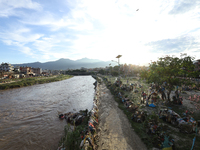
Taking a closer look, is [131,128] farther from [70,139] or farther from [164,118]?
[70,139]

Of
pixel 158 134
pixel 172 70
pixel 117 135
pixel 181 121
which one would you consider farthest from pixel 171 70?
pixel 117 135

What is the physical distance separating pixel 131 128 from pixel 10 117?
57.1ft

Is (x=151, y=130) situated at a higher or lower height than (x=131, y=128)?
higher

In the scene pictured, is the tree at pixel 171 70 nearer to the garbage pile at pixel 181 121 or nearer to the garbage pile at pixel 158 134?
the garbage pile at pixel 181 121

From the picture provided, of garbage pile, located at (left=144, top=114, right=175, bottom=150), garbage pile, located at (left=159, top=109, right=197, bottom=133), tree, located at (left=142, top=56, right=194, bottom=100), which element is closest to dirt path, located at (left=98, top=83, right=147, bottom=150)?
garbage pile, located at (left=144, top=114, right=175, bottom=150)

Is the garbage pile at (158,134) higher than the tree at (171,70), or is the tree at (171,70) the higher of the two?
the tree at (171,70)

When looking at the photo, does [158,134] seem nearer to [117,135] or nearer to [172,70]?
[117,135]

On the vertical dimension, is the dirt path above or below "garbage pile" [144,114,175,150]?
below

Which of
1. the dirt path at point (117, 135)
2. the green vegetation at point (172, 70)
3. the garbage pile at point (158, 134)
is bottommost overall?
the dirt path at point (117, 135)

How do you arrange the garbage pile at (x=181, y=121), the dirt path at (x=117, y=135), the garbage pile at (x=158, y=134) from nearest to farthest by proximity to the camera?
the garbage pile at (x=158, y=134) → the dirt path at (x=117, y=135) → the garbage pile at (x=181, y=121)

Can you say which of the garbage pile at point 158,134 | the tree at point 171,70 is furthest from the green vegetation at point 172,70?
the garbage pile at point 158,134

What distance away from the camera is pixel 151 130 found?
8242 mm

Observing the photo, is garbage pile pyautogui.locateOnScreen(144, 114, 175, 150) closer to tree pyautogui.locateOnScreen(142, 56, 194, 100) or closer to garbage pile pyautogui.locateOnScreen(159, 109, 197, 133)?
garbage pile pyautogui.locateOnScreen(159, 109, 197, 133)

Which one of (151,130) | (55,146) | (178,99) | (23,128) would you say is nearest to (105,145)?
(151,130)
